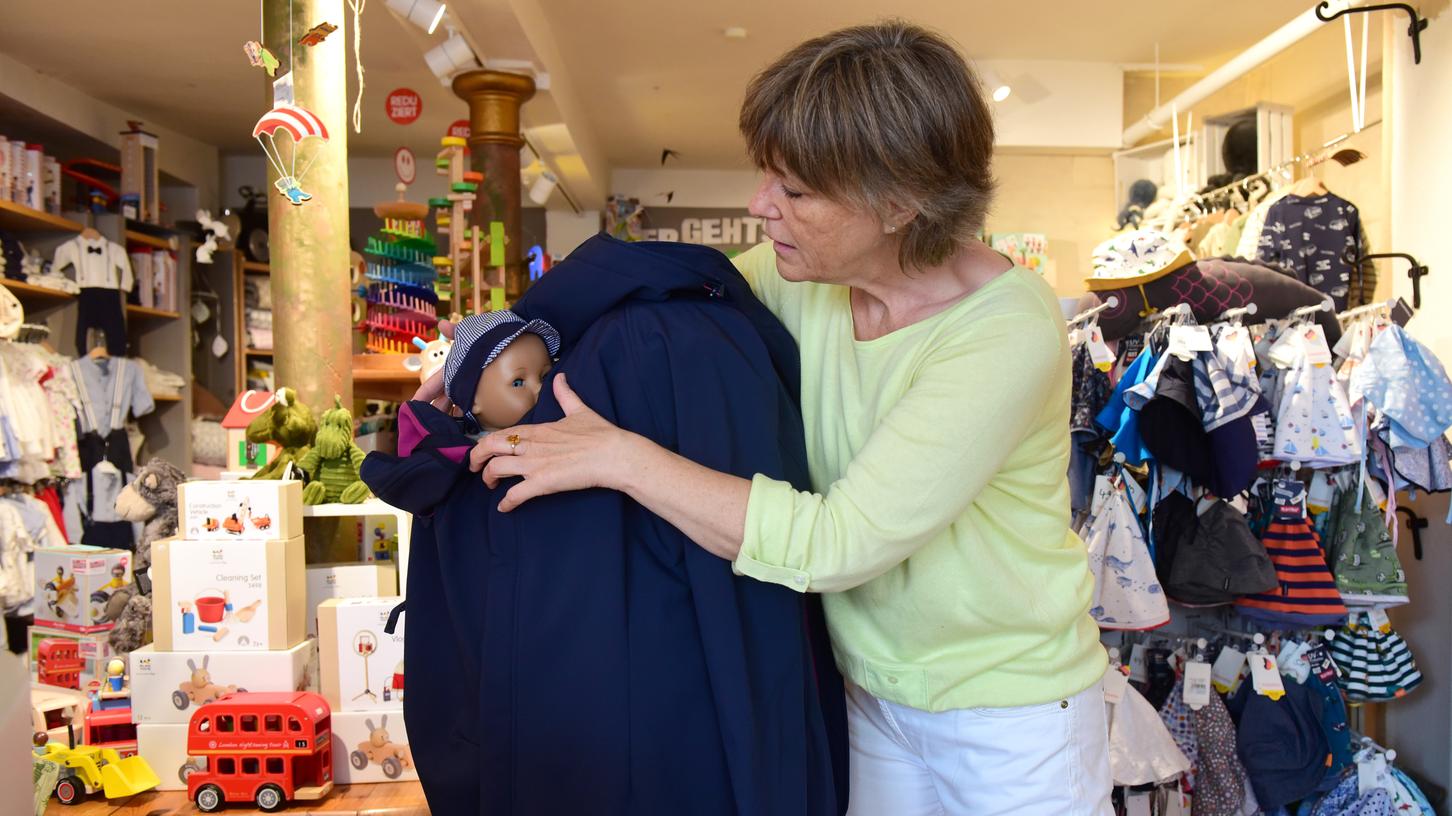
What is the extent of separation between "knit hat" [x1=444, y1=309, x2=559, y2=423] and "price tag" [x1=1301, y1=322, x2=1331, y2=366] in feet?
7.96

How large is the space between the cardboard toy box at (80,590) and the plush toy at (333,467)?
1.84ft

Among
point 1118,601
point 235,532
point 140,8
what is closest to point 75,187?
point 140,8

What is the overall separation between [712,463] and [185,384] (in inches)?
290

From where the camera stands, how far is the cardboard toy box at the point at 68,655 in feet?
7.45

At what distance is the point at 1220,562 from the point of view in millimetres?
2891

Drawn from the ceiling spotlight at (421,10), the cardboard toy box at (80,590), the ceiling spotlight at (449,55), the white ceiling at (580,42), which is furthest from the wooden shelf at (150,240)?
the cardboard toy box at (80,590)

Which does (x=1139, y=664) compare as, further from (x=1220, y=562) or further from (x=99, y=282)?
(x=99, y=282)

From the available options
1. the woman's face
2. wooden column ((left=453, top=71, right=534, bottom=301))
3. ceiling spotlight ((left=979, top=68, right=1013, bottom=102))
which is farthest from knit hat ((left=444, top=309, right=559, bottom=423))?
ceiling spotlight ((left=979, top=68, right=1013, bottom=102))

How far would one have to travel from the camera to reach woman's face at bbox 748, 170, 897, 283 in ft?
4.13

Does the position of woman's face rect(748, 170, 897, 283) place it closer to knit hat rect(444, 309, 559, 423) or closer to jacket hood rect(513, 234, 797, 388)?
jacket hood rect(513, 234, 797, 388)

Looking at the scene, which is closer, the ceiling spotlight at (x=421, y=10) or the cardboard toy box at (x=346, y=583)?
the cardboard toy box at (x=346, y=583)

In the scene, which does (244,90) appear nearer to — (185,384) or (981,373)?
(185,384)

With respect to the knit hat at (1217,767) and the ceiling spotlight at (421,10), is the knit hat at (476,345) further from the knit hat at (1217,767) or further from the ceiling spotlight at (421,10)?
the ceiling spotlight at (421,10)

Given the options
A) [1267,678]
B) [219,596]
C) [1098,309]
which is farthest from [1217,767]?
[219,596]
